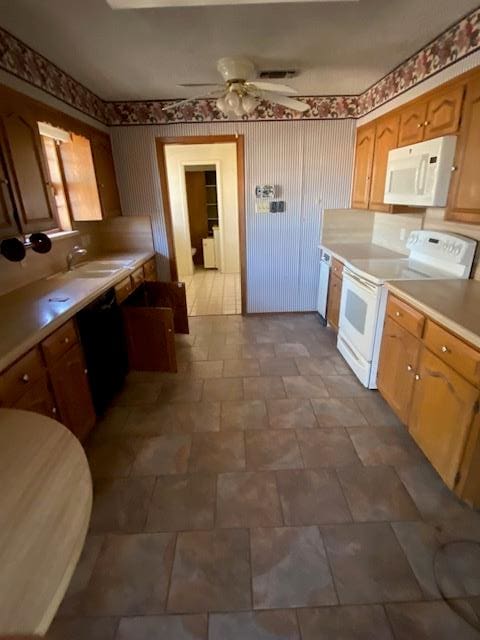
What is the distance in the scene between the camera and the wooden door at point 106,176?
3197 millimetres

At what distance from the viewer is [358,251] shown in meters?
3.35

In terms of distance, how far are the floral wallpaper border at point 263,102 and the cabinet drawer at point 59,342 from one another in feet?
5.30

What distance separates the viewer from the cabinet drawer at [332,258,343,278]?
10.7ft

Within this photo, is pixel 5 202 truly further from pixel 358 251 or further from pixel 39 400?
pixel 358 251

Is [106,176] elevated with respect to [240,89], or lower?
lower

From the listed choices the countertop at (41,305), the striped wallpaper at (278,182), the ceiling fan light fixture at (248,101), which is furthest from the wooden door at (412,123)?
the countertop at (41,305)

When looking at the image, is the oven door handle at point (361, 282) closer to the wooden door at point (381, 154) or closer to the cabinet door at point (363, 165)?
the wooden door at point (381, 154)

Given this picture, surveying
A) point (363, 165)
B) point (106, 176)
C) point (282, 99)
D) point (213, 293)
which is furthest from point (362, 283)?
point (213, 293)

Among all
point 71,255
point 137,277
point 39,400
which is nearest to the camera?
point 39,400

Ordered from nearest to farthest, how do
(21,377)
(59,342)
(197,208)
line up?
1. (21,377)
2. (59,342)
3. (197,208)

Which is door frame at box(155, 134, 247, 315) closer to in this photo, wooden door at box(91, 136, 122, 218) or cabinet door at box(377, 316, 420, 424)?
wooden door at box(91, 136, 122, 218)

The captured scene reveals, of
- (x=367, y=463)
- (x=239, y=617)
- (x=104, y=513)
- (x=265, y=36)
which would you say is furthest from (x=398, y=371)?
(x=265, y=36)

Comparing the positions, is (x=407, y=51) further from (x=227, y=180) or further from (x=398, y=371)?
(x=227, y=180)

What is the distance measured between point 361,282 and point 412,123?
1.23 meters
